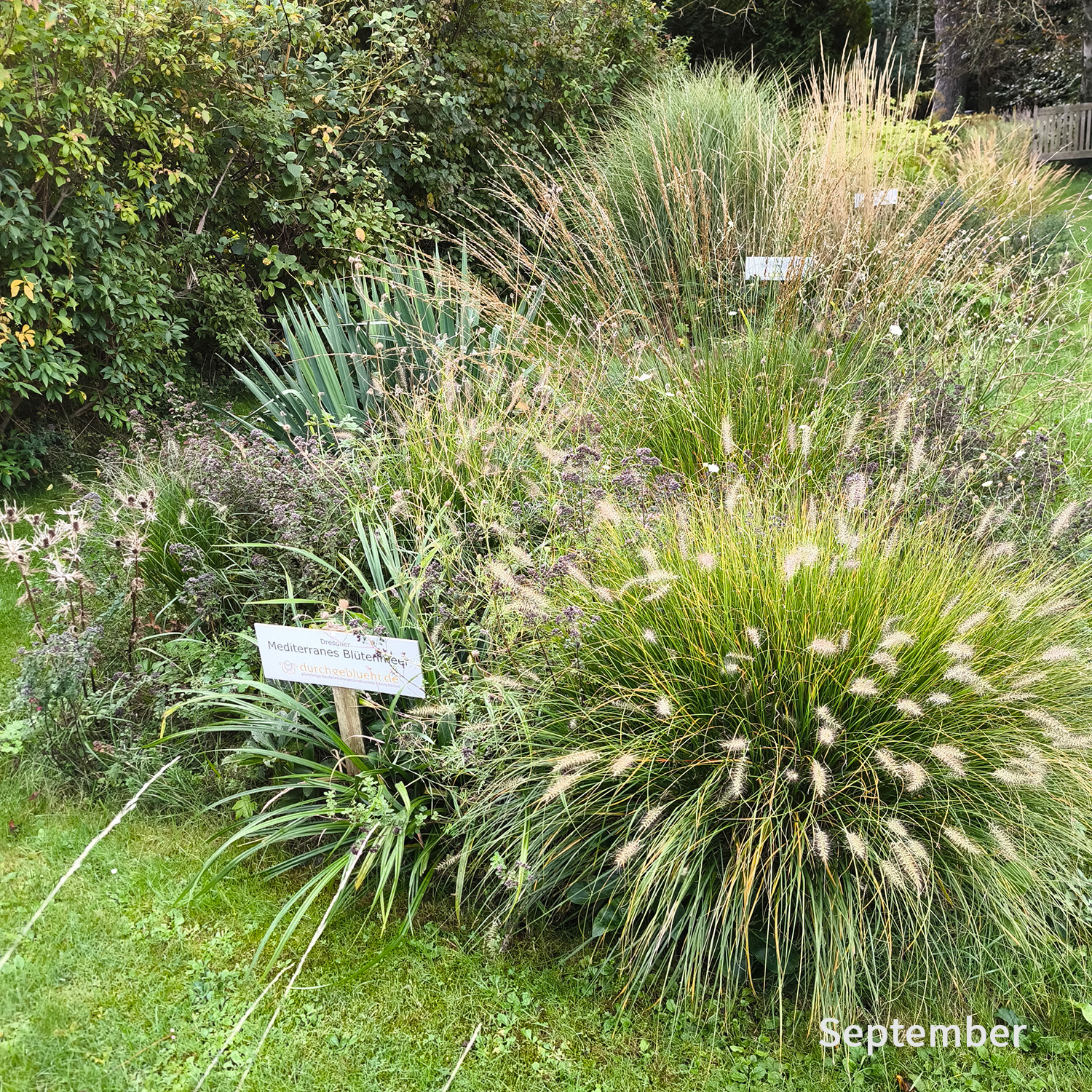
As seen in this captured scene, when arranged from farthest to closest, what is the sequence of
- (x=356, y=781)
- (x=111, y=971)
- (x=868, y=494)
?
1. (x=868, y=494)
2. (x=356, y=781)
3. (x=111, y=971)

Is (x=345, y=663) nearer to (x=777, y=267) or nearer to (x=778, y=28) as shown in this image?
(x=777, y=267)

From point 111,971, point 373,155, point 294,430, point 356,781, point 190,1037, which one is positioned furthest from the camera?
point 373,155

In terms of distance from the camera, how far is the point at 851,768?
2.11m

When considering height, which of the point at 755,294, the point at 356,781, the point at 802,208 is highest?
the point at 802,208

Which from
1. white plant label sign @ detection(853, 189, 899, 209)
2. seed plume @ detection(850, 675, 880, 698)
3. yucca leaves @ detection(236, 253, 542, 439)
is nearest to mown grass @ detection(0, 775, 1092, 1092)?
seed plume @ detection(850, 675, 880, 698)

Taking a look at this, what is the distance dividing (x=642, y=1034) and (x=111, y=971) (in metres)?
1.35

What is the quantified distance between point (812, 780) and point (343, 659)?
1.23 metres

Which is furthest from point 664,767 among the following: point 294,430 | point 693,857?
point 294,430

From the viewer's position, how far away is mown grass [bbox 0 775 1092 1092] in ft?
6.41

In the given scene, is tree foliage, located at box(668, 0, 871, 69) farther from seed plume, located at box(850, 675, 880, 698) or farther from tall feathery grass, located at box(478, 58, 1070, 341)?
seed plume, located at box(850, 675, 880, 698)

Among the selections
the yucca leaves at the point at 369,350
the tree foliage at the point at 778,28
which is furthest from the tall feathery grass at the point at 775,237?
the tree foliage at the point at 778,28

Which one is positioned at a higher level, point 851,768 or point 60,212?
point 60,212

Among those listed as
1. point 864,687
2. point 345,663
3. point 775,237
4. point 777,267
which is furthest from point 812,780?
point 775,237

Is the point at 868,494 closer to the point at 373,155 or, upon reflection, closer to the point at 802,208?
the point at 802,208
